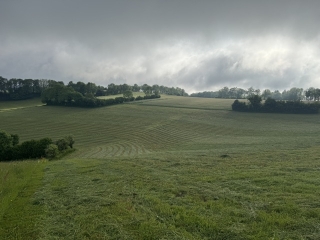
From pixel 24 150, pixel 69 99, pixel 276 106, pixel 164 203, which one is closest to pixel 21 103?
pixel 69 99

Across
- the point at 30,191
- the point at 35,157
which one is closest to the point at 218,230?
the point at 30,191

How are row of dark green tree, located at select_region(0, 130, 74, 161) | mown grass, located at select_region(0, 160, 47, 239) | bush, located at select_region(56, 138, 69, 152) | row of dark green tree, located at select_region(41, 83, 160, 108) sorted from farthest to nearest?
1. row of dark green tree, located at select_region(41, 83, 160, 108)
2. bush, located at select_region(56, 138, 69, 152)
3. row of dark green tree, located at select_region(0, 130, 74, 161)
4. mown grass, located at select_region(0, 160, 47, 239)

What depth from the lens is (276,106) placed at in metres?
82.1

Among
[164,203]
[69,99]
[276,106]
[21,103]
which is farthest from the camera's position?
[21,103]

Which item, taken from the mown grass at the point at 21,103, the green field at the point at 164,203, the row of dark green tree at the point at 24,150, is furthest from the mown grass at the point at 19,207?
the mown grass at the point at 21,103

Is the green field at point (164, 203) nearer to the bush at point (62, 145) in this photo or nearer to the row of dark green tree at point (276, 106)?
the bush at point (62, 145)

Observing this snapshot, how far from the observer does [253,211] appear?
28.0ft

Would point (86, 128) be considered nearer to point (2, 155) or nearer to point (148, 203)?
point (2, 155)

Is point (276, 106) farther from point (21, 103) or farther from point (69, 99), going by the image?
point (21, 103)

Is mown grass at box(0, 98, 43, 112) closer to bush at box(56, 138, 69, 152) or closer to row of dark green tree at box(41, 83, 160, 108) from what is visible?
row of dark green tree at box(41, 83, 160, 108)

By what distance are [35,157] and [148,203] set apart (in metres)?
28.6

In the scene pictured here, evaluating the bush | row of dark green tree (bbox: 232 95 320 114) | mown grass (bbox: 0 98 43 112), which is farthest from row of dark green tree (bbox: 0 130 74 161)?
mown grass (bbox: 0 98 43 112)

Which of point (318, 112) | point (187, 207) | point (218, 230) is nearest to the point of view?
point (218, 230)

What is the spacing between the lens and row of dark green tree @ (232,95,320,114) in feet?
258
